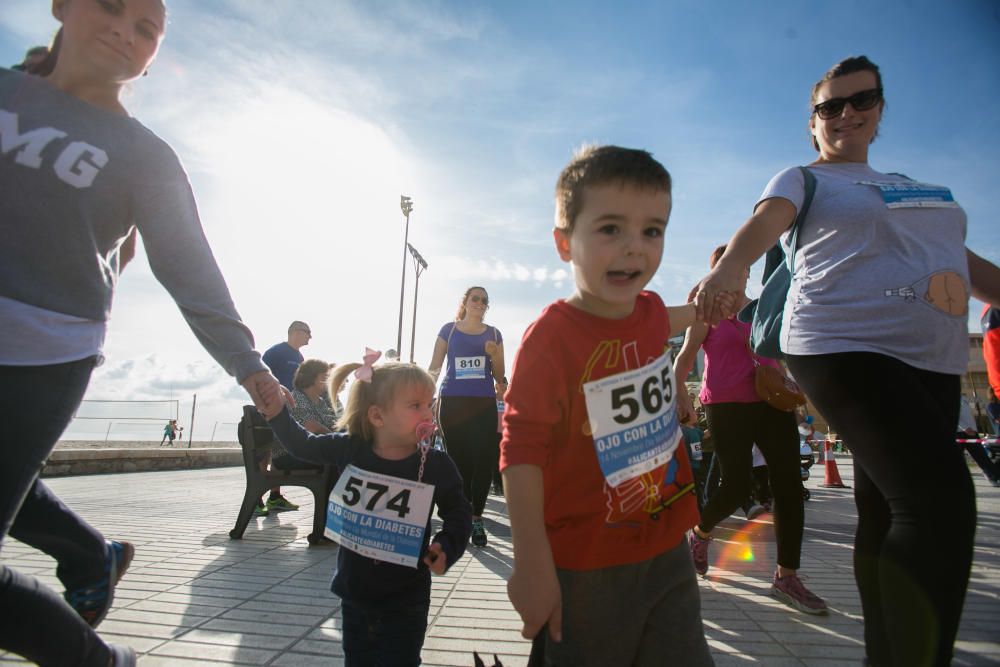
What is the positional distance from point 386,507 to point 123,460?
1124 centimetres

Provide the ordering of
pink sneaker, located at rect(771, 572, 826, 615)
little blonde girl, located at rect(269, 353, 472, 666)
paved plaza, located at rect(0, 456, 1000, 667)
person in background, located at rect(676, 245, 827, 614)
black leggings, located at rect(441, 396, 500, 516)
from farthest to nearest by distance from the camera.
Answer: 1. black leggings, located at rect(441, 396, 500, 516)
2. person in background, located at rect(676, 245, 827, 614)
3. pink sneaker, located at rect(771, 572, 826, 615)
4. paved plaza, located at rect(0, 456, 1000, 667)
5. little blonde girl, located at rect(269, 353, 472, 666)

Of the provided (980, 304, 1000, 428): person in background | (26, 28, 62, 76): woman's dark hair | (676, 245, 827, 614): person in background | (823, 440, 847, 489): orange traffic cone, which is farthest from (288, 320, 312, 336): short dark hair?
(823, 440, 847, 489): orange traffic cone

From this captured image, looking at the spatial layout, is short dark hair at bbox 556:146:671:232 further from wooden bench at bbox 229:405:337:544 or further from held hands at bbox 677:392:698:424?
wooden bench at bbox 229:405:337:544

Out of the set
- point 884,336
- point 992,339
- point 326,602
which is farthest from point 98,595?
point 992,339

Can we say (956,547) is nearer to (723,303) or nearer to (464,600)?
(723,303)

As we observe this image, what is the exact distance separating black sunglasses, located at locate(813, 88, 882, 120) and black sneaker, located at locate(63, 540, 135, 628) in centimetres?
291

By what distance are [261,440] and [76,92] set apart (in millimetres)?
3662

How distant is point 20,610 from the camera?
1387 mm

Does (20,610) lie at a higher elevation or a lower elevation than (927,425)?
lower

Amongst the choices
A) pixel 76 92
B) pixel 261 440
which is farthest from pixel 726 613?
pixel 261 440

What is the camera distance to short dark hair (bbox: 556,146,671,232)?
1491 millimetres

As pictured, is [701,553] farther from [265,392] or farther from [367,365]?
[265,392]

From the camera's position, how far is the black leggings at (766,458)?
3.09 meters

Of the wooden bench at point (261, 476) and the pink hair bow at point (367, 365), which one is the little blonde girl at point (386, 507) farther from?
the wooden bench at point (261, 476)
